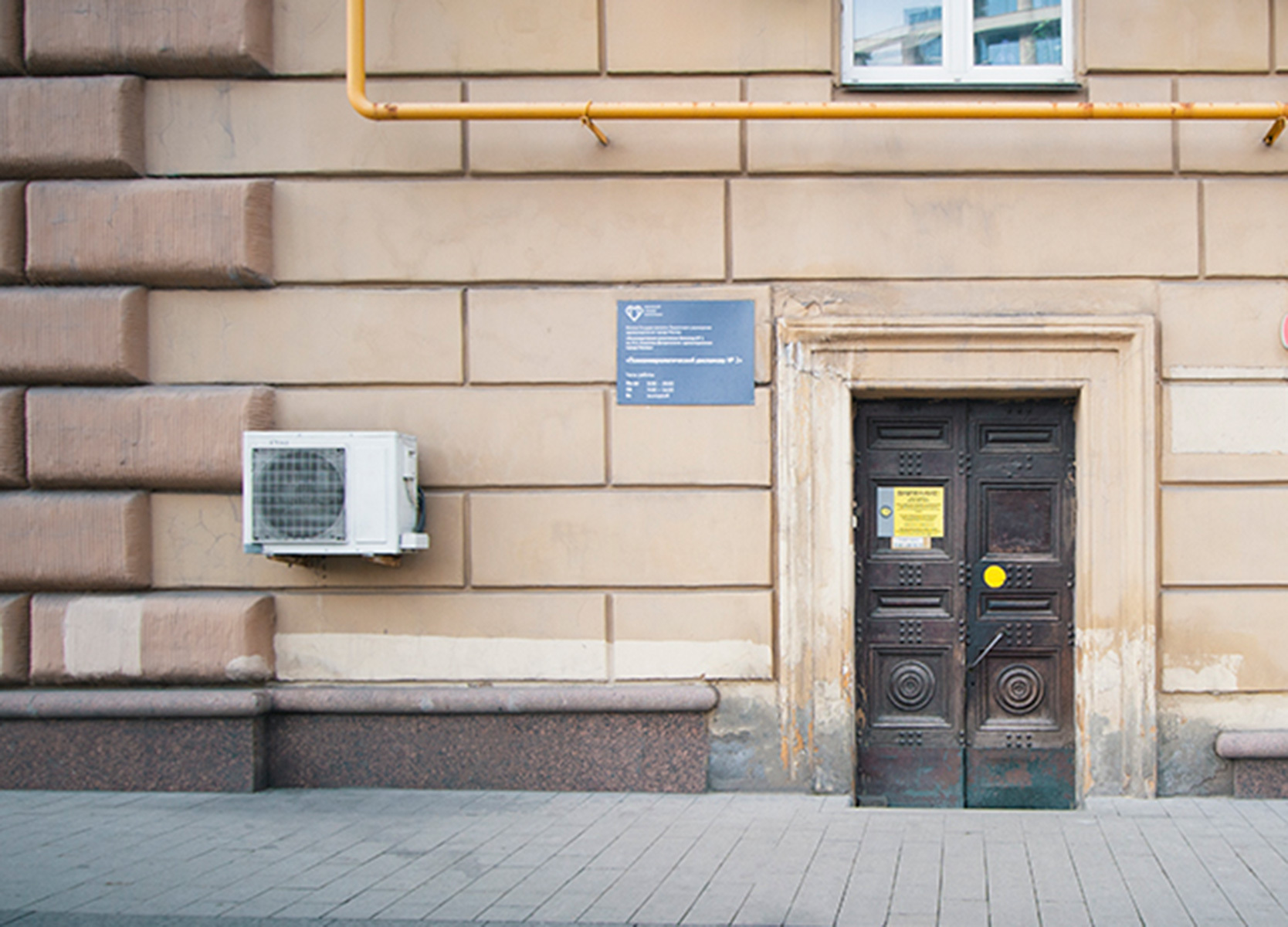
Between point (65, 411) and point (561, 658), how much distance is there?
9.89ft

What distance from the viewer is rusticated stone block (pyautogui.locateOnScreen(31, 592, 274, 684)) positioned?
5.63m

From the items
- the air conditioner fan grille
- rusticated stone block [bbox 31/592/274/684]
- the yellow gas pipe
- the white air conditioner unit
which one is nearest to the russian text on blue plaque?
the yellow gas pipe

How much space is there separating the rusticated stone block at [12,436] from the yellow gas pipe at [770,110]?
2479 mm

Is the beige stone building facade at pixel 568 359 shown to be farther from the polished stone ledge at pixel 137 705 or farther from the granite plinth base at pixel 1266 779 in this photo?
the granite plinth base at pixel 1266 779

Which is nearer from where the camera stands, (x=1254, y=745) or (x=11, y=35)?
(x=1254, y=745)

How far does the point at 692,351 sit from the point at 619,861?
262 cm

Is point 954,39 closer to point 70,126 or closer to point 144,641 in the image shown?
point 70,126

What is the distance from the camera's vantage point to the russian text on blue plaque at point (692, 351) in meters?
5.64

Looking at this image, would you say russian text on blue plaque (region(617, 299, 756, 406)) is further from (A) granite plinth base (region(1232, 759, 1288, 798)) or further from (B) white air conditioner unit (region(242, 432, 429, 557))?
(A) granite plinth base (region(1232, 759, 1288, 798))

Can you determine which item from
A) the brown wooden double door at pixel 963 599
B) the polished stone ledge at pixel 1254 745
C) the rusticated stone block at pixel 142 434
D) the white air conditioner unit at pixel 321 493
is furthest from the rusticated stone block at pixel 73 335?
the polished stone ledge at pixel 1254 745

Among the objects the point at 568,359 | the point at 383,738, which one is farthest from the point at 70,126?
the point at 383,738

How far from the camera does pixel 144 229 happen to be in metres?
5.68

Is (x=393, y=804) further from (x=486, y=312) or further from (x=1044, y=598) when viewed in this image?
(x=1044, y=598)

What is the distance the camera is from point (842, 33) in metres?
5.77
